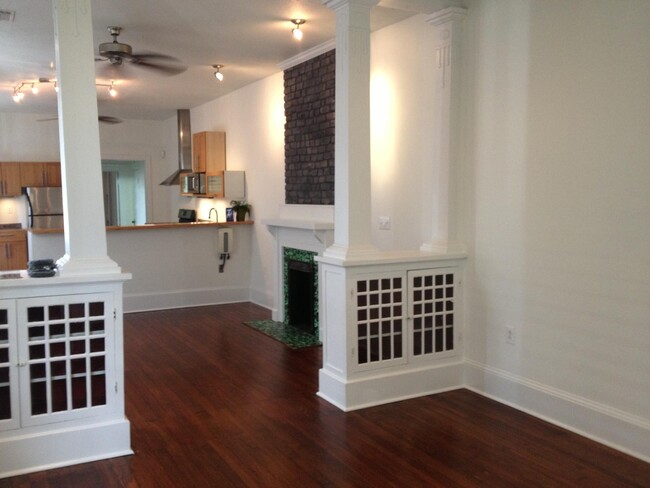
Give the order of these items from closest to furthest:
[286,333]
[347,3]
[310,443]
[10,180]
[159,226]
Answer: [310,443]
[347,3]
[286,333]
[159,226]
[10,180]

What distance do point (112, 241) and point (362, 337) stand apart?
12.5ft

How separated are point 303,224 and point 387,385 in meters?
2.05

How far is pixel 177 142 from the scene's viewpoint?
9.88 m

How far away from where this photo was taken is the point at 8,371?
2873 millimetres

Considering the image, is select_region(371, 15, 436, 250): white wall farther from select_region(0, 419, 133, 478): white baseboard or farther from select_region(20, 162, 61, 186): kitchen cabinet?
select_region(20, 162, 61, 186): kitchen cabinet

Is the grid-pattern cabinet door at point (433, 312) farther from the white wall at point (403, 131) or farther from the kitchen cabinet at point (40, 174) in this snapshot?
the kitchen cabinet at point (40, 174)

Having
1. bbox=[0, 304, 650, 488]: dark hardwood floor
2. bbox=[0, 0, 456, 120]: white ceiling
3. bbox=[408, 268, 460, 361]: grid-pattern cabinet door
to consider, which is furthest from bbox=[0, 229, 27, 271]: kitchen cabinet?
bbox=[408, 268, 460, 361]: grid-pattern cabinet door

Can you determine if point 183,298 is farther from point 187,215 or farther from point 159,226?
point 187,215

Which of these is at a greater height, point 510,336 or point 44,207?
point 44,207

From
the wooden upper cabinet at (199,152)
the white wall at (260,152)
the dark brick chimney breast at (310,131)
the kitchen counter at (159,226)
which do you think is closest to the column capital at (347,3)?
the dark brick chimney breast at (310,131)

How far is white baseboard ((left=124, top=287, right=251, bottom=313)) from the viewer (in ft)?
21.8

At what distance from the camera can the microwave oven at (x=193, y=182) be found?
8.19 meters

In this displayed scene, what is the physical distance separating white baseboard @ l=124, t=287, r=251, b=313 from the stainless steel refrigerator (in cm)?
329

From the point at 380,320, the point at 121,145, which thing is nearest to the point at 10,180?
the point at 121,145
